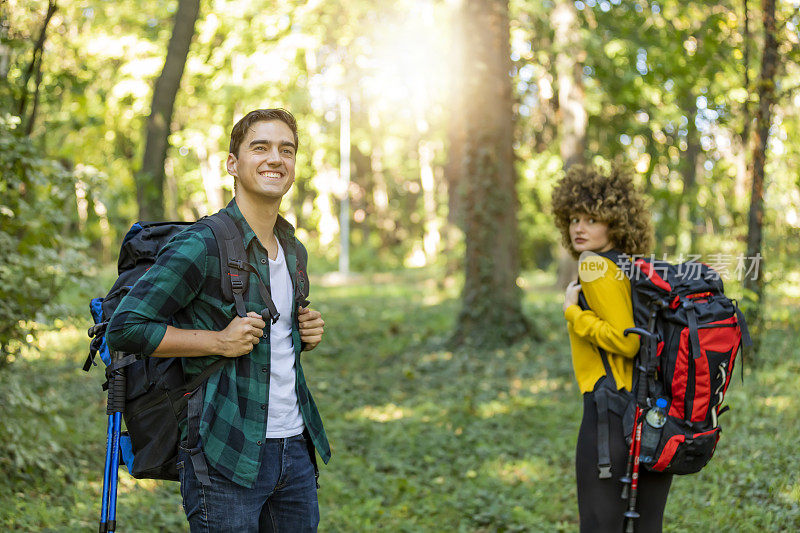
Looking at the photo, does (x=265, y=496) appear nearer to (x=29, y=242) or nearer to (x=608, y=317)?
(x=608, y=317)

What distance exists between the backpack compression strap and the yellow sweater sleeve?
1450mm

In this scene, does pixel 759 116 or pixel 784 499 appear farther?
pixel 759 116

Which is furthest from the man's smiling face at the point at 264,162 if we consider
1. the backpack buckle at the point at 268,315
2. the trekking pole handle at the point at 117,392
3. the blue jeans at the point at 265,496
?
the blue jeans at the point at 265,496

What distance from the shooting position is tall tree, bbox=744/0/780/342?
838 centimetres

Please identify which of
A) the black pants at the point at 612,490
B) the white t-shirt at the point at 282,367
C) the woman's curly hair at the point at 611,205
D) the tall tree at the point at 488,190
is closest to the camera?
the white t-shirt at the point at 282,367

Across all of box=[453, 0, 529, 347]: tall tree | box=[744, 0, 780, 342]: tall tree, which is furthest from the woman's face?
box=[453, 0, 529, 347]: tall tree

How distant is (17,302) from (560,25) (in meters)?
14.0

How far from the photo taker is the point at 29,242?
5.69 meters

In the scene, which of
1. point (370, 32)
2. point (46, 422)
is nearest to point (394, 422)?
point (46, 422)

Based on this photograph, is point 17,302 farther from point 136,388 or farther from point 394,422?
point 394,422

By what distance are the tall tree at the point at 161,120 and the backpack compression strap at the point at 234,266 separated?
5910 millimetres

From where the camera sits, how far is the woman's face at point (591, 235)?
368cm

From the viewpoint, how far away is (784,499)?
5184 millimetres

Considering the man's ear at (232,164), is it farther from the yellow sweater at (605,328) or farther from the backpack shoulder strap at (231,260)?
the yellow sweater at (605,328)
